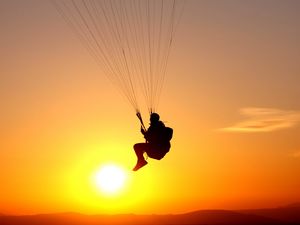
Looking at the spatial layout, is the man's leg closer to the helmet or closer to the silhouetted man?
the silhouetted man

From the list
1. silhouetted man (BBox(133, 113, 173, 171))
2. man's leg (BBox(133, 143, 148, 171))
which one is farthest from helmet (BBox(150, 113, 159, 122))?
man's leg (BBox(133, 143, 148, 171))

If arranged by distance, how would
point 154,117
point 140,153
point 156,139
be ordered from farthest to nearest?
1. point 140,153
2. point 154,117
3. point 156,139

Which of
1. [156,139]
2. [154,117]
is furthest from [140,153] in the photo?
[154,117]

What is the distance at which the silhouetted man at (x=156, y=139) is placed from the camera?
89.0 feet

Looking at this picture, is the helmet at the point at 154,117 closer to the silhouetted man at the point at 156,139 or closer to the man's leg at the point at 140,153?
the silhouetted man at the point at 156,139

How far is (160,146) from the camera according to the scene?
89.7ft

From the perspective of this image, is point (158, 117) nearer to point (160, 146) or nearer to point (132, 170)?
point (160, 146)

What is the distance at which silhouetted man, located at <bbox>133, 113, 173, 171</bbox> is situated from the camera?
27141 millimetres

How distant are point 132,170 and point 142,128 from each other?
8.31ft

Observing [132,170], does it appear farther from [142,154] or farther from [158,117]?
[158,117]

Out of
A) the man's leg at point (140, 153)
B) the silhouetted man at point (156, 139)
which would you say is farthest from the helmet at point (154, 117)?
the man's leg at point (140, 153)

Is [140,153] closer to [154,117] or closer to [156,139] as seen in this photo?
[156,139]

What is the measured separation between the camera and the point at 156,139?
27094 mm

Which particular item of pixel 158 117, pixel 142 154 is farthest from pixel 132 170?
pixel 158 117
